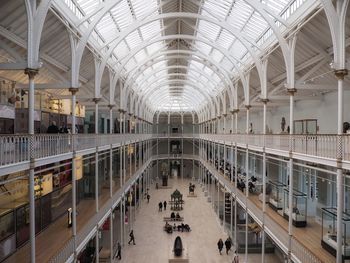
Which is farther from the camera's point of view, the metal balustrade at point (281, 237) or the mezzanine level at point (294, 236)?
the mezzanine level at point (294, 236)

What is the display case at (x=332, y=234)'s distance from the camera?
514 inches

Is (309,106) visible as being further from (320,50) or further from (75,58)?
(75,58)

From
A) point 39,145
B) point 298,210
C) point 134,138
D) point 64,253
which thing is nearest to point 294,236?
point 298,210

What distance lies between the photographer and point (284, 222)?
17031 millimetres

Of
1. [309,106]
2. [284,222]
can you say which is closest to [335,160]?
[284,222]

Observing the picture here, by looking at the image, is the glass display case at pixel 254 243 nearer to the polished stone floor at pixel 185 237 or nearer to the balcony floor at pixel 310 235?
the polished stone floor at pixel 185 237

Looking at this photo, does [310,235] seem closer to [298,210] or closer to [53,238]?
[298,210]

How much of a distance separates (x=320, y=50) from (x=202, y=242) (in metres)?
17.7

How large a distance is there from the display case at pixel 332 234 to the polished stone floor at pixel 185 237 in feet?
31.2

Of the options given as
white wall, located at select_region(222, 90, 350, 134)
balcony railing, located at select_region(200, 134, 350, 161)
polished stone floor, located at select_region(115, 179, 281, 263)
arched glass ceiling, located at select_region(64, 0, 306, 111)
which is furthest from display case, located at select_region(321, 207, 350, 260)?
polished stone floor, located at select_region(115, 179, 281, 263)

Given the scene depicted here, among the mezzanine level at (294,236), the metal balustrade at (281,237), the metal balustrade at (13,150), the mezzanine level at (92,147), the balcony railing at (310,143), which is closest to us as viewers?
the metal balustrade at (13,150)

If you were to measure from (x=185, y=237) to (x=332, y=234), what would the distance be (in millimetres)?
16924

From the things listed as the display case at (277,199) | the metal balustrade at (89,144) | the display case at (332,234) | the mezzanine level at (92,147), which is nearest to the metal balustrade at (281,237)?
the display case at (277,199)

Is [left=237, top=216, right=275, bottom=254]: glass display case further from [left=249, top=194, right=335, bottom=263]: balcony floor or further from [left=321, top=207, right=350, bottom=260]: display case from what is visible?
[left=321, top=207, right=350, bottom=260]: display case
